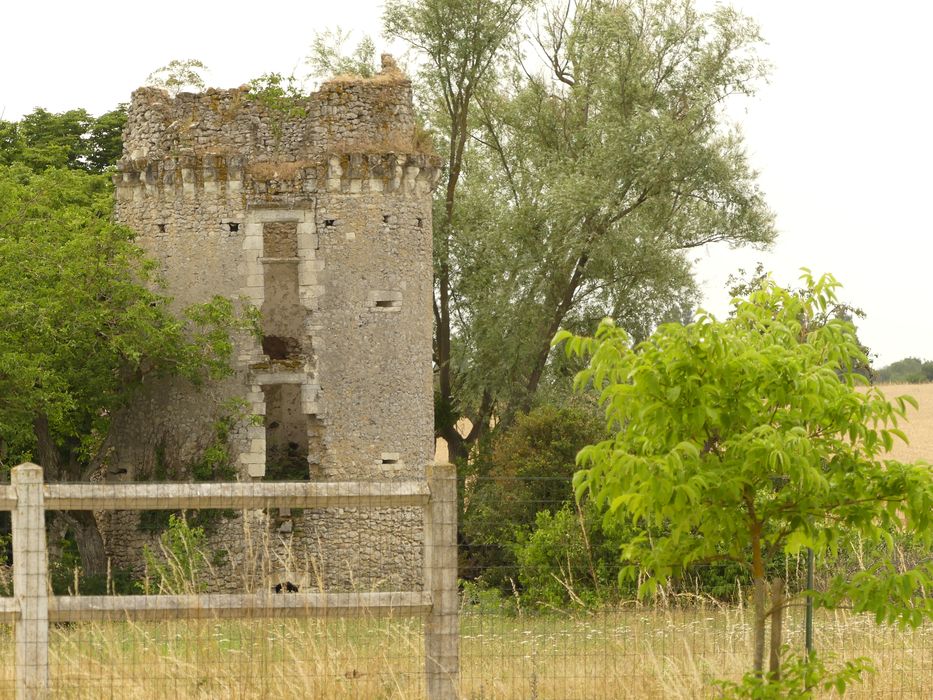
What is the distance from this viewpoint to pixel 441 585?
8.40m

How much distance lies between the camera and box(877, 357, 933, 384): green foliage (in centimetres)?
6450

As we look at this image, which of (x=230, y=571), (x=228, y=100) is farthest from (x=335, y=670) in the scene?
(x=228, y=100)

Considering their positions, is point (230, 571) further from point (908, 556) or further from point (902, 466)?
point (902, 466)

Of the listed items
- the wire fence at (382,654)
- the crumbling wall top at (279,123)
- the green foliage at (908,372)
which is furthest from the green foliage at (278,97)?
the green foliage at (908,372)

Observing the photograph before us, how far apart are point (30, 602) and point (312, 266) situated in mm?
15772

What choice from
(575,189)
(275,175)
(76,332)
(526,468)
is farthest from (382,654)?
(575,189)

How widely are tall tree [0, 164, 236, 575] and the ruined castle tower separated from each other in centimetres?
70

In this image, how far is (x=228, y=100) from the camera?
24203mm

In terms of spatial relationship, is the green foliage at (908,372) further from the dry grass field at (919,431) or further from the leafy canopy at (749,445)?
the leafy canopy at (749,445)

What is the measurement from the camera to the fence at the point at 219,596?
8.21 meters

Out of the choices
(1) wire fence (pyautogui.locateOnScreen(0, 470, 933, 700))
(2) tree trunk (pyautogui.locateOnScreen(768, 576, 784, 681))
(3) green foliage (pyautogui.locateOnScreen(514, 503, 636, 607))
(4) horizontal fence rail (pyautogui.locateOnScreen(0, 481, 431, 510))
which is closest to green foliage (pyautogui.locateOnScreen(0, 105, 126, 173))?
(3) green foliage (pyautogui.locateOnScreen(514, 503, 636, 607))

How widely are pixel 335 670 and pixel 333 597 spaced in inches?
23.4

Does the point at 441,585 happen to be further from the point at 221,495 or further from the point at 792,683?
the point at 792,683

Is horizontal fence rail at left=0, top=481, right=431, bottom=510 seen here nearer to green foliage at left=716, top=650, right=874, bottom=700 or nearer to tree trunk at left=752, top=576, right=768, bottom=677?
tree trunk at left=752, top=576, right=768, bottom=677
